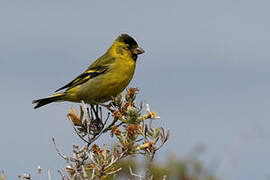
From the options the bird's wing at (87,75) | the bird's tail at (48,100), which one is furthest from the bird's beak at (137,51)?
the bird's tail at (48,100)

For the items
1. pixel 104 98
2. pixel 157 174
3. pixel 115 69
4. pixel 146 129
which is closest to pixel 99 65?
pixel 115 69

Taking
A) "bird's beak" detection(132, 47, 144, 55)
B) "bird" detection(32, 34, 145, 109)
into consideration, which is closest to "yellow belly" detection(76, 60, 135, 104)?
"bird" detection(32, 34, 145, 109)

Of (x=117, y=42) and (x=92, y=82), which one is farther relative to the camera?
(x=117, y=42)

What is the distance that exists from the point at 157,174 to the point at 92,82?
1.88 m

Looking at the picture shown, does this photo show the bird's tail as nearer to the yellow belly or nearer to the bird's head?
the yellow belly

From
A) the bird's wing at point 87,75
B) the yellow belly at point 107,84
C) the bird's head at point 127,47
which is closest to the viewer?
the yellow belly at point 107,84

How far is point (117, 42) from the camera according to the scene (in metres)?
7.97

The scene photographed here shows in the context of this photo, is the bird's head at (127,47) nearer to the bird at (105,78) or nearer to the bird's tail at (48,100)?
the bird at (105,78)

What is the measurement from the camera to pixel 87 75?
7609mm

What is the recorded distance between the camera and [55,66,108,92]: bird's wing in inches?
294

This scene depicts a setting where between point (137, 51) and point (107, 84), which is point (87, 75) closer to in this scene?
point (107, 84)

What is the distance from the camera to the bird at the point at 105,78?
276 inches

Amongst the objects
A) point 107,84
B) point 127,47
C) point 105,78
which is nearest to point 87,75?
point 105,78

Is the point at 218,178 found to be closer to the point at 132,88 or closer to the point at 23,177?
the point at 132,88
